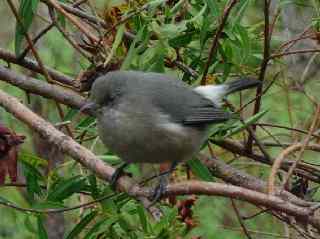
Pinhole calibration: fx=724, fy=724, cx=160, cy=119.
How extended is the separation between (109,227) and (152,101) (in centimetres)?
79

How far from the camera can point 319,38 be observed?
337 cm

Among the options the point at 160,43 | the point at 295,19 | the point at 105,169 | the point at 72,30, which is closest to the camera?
the point at 105,169

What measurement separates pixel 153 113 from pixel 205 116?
289 millimetres

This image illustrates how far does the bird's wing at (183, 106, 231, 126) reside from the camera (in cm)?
342

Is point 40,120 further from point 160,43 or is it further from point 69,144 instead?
point 160,43

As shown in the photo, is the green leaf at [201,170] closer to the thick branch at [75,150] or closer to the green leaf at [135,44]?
the thick branch at [75,150]

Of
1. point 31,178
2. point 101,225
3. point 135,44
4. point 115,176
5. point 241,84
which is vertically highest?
point 135,44

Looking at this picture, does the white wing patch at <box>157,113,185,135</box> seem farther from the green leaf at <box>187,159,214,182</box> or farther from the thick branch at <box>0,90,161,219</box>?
the thick branch at <box>0,90,161,219</box>

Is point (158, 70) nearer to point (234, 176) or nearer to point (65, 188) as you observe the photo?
point (234, 176)

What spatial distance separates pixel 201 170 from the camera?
326cm

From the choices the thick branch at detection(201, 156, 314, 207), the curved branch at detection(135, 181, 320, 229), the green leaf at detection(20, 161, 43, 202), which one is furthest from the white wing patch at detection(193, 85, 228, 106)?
the curved branch at detection(135, 181, 320, 229)

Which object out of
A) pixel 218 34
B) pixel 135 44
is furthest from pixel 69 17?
pixel 218 34

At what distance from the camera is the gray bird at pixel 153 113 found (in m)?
3.29

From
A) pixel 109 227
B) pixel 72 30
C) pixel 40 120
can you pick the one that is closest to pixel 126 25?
pixel 40 120
